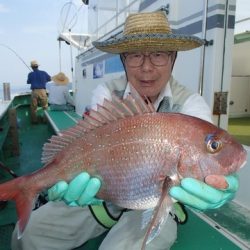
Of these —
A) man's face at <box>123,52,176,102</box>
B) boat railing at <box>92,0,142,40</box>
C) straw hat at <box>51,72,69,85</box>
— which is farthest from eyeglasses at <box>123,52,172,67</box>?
straw hat at <box>51,72,69,85</box>

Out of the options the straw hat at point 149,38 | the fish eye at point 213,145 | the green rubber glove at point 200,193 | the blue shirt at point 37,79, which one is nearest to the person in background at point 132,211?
the straw hat at point 149,38

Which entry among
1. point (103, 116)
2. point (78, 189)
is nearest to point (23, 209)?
point (78, 189)

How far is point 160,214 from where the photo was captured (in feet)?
4.53

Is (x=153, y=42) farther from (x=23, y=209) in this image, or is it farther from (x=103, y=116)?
(x=23, y=209)

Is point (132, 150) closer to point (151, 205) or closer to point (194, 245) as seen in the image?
point (151, 205)

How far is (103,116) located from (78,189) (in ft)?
1.25

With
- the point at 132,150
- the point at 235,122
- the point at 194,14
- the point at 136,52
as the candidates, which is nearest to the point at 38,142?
the point at 235,122

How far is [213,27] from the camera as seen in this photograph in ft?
10.0

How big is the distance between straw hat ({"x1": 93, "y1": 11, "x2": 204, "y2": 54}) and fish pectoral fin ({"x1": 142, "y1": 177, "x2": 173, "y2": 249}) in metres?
0.98

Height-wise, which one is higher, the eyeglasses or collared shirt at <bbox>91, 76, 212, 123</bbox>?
the eyeglasses

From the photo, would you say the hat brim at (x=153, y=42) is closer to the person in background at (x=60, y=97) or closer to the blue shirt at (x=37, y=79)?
the person in background at (x=60, y=97)

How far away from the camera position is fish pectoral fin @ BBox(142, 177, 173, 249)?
136 centimetres

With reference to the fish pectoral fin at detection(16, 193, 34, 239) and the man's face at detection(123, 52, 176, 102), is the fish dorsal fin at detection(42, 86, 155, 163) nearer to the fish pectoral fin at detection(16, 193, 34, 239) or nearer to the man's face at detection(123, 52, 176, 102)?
the fish pectoral fin at detection(16, 193, 34, 239)

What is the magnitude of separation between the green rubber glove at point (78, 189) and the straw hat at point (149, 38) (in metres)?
0.94
